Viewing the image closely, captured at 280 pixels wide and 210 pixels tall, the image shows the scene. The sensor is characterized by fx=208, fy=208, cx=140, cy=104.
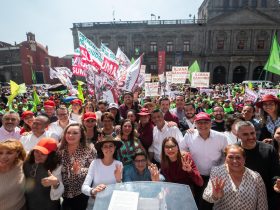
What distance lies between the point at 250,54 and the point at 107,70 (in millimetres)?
39586

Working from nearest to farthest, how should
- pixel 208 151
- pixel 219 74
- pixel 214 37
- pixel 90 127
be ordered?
1. pixel 208 151
2. pixel 90 127
3. pixel 214 37
4. pixel 219 74

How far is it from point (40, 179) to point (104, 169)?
0.77m

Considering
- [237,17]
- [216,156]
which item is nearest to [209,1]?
[237,17]

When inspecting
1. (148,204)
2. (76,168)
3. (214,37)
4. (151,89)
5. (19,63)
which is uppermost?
(214,37)

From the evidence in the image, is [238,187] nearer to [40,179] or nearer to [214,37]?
[40,179]

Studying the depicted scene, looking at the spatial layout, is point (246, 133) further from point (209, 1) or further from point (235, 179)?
point (209, 1)

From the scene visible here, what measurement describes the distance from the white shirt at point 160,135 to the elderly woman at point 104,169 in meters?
1.35

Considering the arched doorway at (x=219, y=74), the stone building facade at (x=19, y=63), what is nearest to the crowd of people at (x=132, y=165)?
the arched doorway at (x=219, y=74)

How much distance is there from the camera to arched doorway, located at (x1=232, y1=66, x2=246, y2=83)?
40.5 metres

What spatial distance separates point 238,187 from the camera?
2346 millimetres

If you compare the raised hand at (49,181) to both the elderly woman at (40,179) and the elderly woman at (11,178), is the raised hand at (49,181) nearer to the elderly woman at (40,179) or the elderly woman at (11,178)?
the elderly woman at (40,179)

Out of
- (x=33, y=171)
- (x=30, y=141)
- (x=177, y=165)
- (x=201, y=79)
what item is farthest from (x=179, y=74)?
(x=33, y=171)

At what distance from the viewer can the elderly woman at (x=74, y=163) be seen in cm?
282

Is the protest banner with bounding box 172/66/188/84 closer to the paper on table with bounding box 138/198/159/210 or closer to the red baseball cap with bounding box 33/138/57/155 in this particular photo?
the red baseball cap with bounding box 33/138/57/155
